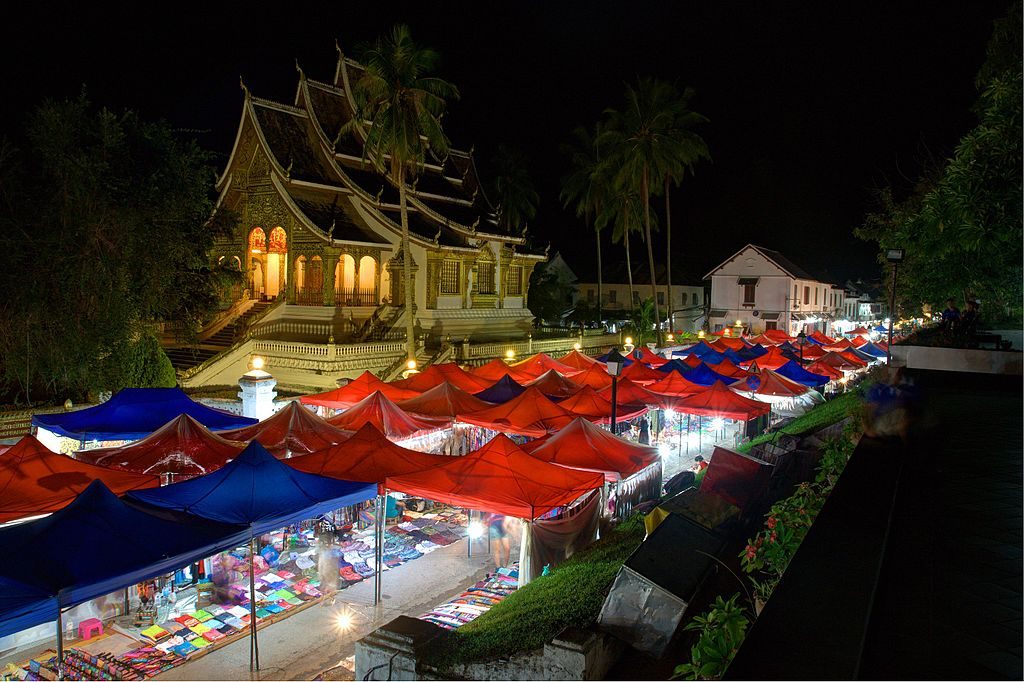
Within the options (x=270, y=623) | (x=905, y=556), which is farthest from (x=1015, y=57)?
(x=270, y=623)

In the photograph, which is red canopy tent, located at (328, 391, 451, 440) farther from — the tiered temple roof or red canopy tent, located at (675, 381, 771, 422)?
the tiered temple roof

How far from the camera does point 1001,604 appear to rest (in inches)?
169

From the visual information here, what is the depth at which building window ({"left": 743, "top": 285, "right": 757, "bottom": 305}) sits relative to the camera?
5747 centimetres

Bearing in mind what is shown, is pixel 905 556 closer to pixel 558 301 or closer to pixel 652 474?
pixel 652 474

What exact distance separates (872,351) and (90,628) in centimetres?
3301

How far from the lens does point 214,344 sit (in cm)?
2889

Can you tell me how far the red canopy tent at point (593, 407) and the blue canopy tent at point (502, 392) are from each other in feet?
5.43

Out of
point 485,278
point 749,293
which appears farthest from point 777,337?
point 485,278

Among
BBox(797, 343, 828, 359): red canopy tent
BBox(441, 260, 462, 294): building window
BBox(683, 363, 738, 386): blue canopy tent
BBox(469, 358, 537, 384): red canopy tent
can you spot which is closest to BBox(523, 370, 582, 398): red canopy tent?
BBox(469, 358, 537, 384): red canopy tent

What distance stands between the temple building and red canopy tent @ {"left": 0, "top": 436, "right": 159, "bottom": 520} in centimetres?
1876

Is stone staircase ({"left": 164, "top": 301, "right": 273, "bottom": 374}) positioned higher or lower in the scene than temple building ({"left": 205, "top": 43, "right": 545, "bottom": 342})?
lower

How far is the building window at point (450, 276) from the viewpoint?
3328 centimetres

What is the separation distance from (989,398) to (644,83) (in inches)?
1241

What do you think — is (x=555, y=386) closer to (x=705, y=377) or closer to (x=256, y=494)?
(x=705, y=377)
